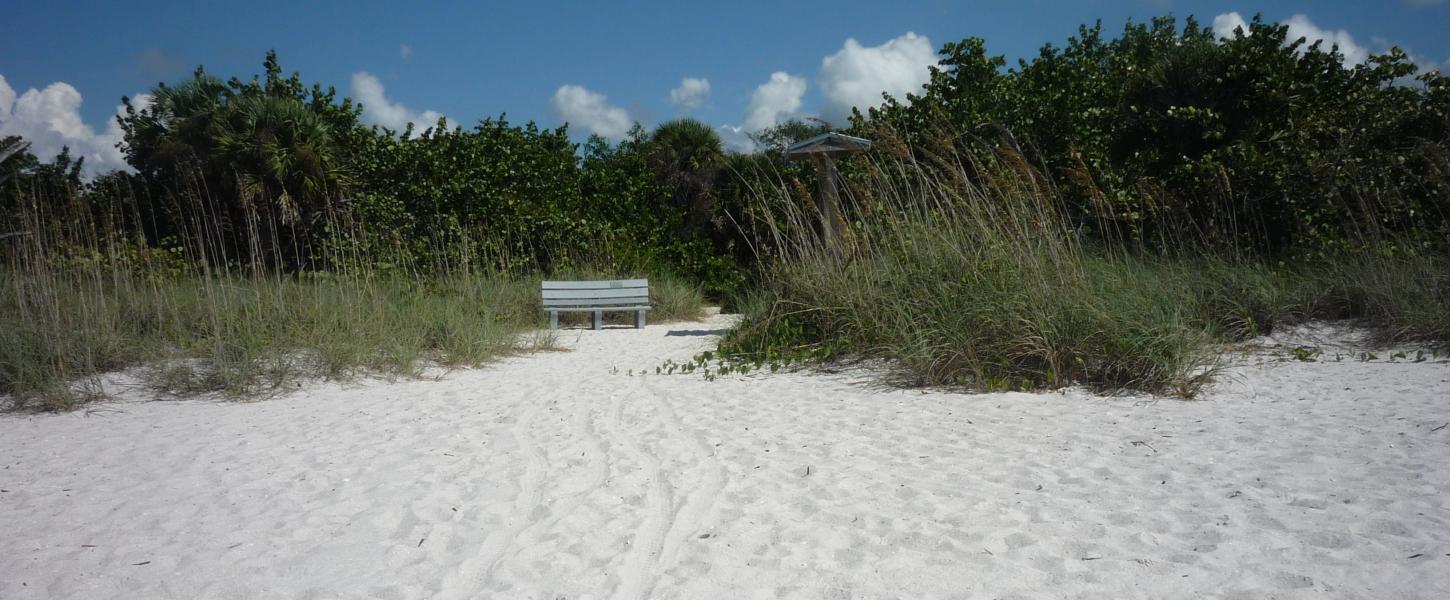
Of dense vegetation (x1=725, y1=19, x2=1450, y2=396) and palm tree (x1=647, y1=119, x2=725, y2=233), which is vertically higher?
palm tree (x1=647, y1=119, x2=725, y2=233)

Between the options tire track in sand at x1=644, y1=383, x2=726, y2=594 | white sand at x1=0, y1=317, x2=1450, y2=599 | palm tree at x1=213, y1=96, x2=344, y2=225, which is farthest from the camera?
palm tree at x1=213, y1=96, x2=344, y2=225

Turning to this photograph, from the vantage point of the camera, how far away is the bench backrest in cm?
933

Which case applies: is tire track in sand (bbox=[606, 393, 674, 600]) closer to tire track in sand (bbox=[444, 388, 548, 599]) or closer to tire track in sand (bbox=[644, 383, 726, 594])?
Answer: tire track in sand (bbox=[644, 383, 726, 594])

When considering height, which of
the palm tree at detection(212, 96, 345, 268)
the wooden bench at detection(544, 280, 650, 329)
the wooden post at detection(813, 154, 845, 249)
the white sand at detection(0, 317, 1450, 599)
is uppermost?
the palm tree at detection(212, 96, 345, 268)

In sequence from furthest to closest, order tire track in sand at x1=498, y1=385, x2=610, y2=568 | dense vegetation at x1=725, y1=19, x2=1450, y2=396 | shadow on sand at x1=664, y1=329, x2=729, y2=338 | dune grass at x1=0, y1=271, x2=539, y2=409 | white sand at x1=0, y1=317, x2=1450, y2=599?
1. shadow on sand at x1=664, y1=329, x2=729, y2=338
2. dune grass at x1=0, y1=271, x2=539, y2=409
3. dense vegetation at x1=725, y1=19, x2=1450, y2=396
4. tire track in sand at x1=498, y1=385, x2=610, y2=568
5. white sand at x1=0, y1=317, x2=1450, y2=599

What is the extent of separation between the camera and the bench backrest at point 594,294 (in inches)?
367

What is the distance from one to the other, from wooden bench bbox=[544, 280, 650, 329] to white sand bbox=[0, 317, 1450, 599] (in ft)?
15.8

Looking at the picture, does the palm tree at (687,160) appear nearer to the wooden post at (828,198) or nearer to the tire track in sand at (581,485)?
the wooden post at (828,198)

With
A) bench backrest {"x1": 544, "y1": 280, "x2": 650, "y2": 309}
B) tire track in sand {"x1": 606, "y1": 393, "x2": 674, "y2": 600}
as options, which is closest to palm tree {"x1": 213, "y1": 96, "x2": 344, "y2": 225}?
bench backrest {"x1": 544, "y1": 280, "x2": 650, "y2": 309}

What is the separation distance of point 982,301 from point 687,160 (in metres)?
10.1

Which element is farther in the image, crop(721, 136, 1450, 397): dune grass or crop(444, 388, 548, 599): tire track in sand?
crop(721, 136, 1450, 397): dune grass

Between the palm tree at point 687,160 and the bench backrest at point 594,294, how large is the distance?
4.70m

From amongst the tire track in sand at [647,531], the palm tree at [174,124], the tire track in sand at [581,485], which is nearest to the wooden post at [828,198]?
the tire track in sand at [581,485]

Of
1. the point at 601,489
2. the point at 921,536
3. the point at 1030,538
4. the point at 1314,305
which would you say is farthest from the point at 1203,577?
the point at 1314,305
